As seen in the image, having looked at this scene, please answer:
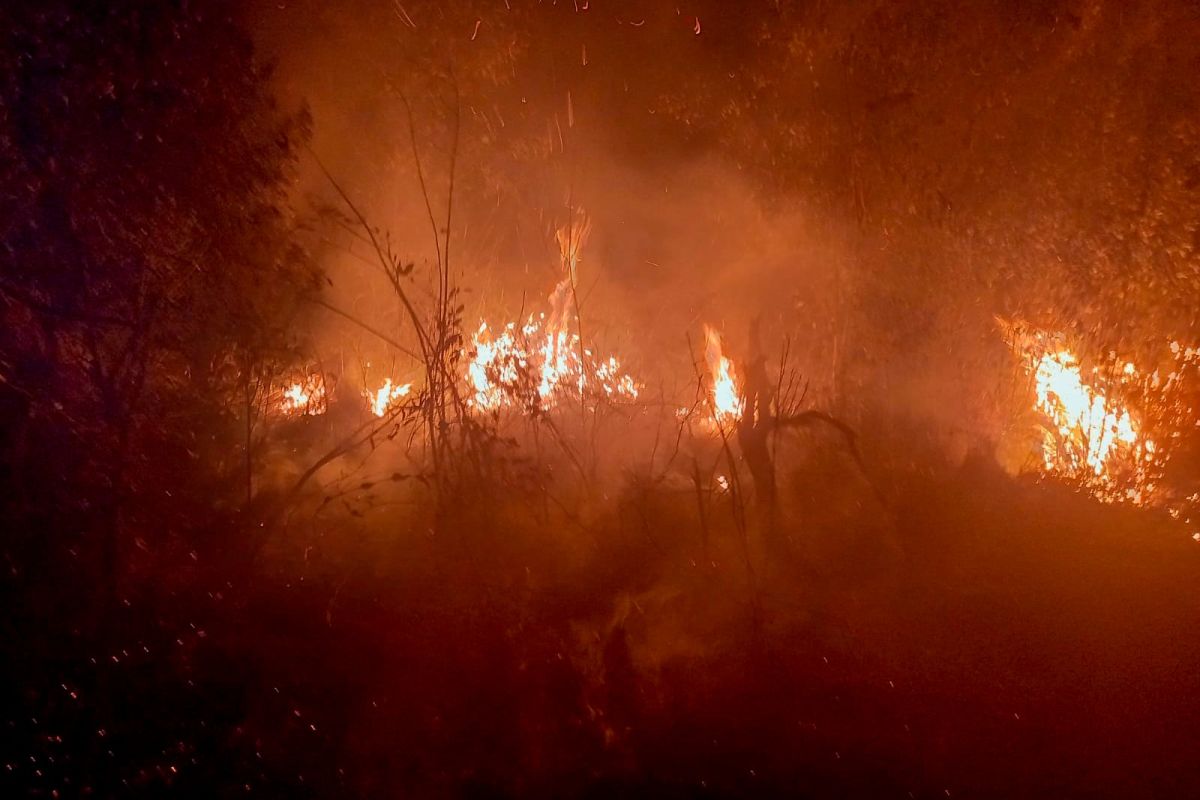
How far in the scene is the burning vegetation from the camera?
118 inches

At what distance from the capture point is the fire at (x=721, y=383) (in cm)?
354

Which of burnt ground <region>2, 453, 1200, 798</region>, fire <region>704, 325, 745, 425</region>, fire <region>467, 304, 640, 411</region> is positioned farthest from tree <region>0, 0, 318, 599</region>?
fire <region>704, 325, 745, 425</region>

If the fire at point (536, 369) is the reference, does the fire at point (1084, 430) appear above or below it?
below

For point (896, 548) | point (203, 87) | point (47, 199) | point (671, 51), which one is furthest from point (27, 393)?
point (896, 548)


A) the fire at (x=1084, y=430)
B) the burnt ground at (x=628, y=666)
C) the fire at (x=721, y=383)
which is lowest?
the burnt ground at (x=628, y=666)

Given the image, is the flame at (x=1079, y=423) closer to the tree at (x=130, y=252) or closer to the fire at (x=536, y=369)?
the fire at (x=536, y=369)

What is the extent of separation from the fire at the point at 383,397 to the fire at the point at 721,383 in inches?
58.4

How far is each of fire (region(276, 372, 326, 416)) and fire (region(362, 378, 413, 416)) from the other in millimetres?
207

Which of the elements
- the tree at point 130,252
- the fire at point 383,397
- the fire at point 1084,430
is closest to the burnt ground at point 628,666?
the fire at point 1084,430

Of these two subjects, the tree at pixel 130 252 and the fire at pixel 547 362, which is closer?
the tree at pixel 130 252

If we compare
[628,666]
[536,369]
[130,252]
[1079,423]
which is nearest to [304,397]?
[130,252]

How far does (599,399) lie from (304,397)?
55.0 inches

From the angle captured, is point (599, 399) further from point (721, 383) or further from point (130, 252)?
point (130, 252)

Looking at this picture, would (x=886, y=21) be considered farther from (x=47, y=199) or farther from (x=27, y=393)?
(x=27, y=393)
